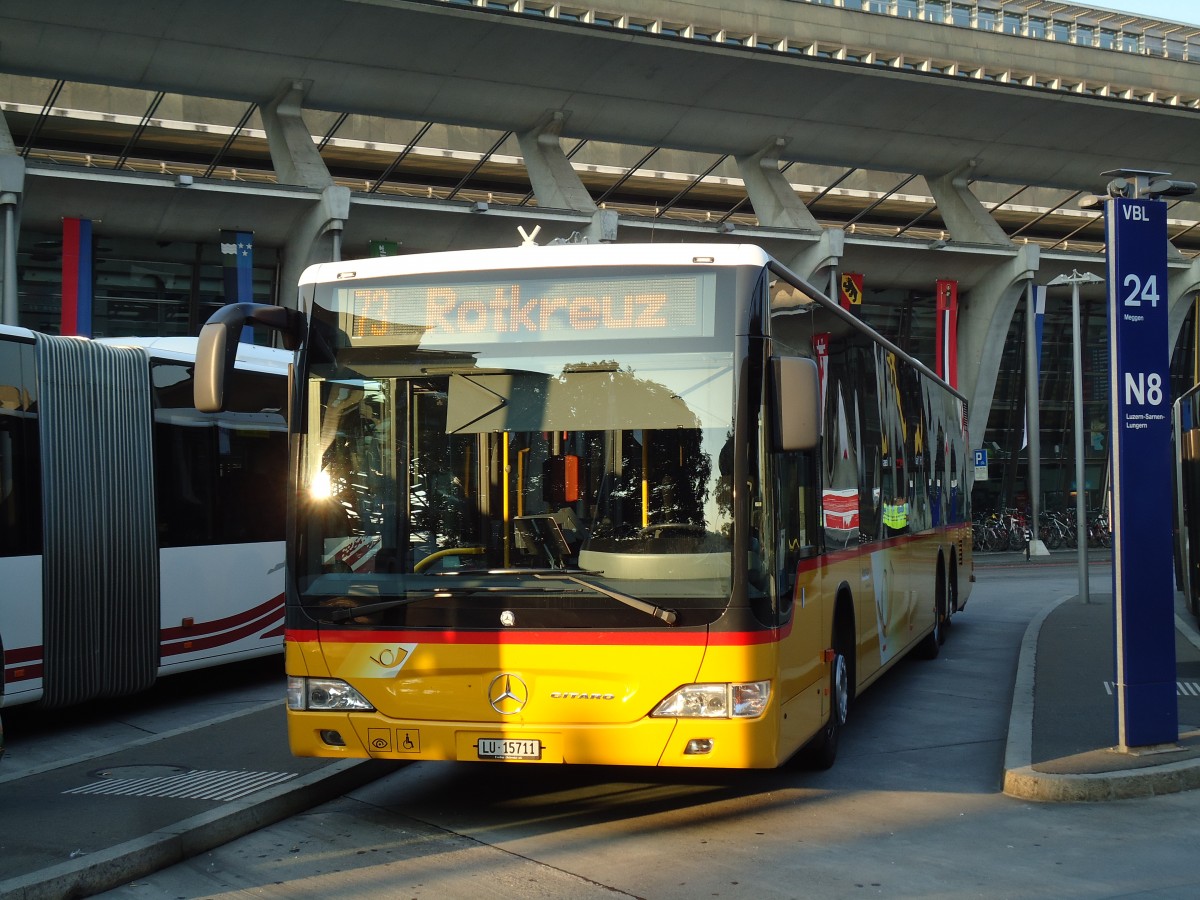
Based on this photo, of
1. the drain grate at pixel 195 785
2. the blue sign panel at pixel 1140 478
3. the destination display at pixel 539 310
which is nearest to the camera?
the destination display at pixel 539 310

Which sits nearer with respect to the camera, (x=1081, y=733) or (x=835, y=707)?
(x=835, y=707)

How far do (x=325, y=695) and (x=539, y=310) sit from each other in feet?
7.45

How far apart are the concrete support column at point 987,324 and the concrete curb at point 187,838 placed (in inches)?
1387

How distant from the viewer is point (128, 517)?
11.0 m

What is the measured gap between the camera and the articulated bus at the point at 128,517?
32.6 feet

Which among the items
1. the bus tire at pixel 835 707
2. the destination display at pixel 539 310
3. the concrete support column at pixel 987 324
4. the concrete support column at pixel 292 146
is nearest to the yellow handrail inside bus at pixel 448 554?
the destination display at pixel 539 310

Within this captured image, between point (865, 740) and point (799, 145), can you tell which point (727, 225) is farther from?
point (865, 740)

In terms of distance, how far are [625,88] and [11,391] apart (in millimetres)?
23193

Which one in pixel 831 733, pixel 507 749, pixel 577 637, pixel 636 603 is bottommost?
pixel 831 733

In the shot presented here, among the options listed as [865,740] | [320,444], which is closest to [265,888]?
[320,444]

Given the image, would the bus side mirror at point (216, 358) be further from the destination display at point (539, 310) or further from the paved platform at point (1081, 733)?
the paved platform at point (1081, 733)

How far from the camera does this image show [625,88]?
102ft

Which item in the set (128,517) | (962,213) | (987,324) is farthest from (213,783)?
(987,324)

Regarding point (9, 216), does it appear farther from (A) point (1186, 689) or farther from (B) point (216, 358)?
(A) point (1186, 689)
